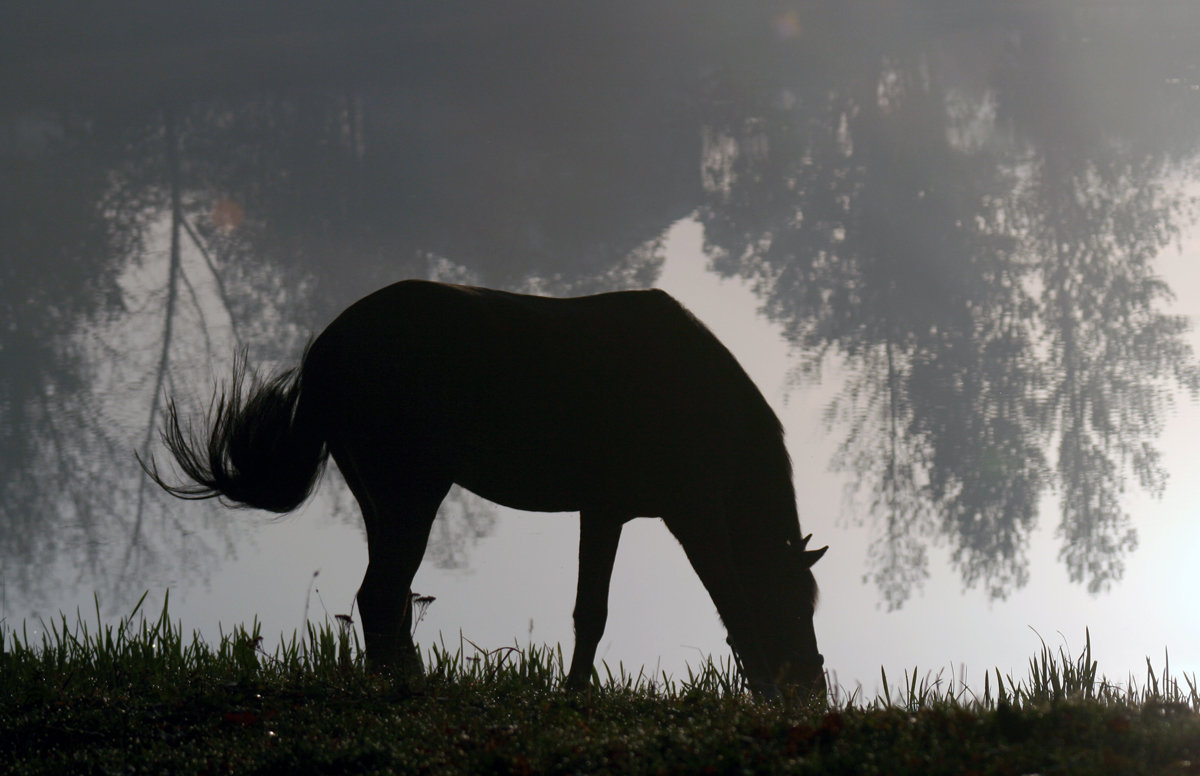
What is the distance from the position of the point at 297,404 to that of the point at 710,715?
368 cm

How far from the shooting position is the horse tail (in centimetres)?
698

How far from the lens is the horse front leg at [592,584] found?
676 centimetres

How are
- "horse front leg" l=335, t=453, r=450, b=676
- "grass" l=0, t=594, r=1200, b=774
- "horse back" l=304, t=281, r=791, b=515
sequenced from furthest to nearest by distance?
"horse back" l=304, t=281, r=791, b=515 → "horse front leg" l=335, t=453, r=450, b=676 → "grass" l=0, t=594, r=1200, b=774

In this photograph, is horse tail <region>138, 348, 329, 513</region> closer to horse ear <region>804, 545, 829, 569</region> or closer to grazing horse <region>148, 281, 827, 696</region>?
grazing horse <region>148, 281, 827, 696</region>

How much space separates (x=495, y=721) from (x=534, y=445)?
208 centimetres

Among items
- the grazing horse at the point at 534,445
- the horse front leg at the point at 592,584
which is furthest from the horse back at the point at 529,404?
the horse front leg at the point at 592,584

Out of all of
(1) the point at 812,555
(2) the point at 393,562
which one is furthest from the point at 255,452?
(1) the point at 812,555

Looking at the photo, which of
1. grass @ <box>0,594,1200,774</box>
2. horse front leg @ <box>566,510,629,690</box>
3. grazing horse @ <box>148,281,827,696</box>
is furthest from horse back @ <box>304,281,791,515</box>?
grass @ <box>0,594,1200,774</box>

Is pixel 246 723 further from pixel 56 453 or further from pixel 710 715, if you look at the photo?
pixel 56 453

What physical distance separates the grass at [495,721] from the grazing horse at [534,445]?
61 cm

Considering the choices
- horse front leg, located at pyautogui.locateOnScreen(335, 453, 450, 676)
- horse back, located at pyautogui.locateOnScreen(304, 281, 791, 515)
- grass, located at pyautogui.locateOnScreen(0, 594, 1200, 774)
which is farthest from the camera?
horse back, located at pyautogui.locateOnScreen(304, 281, 791, 515)

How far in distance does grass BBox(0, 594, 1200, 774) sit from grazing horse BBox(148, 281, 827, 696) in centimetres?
61

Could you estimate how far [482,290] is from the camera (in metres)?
7.19

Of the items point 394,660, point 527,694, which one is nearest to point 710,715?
point 527,694
